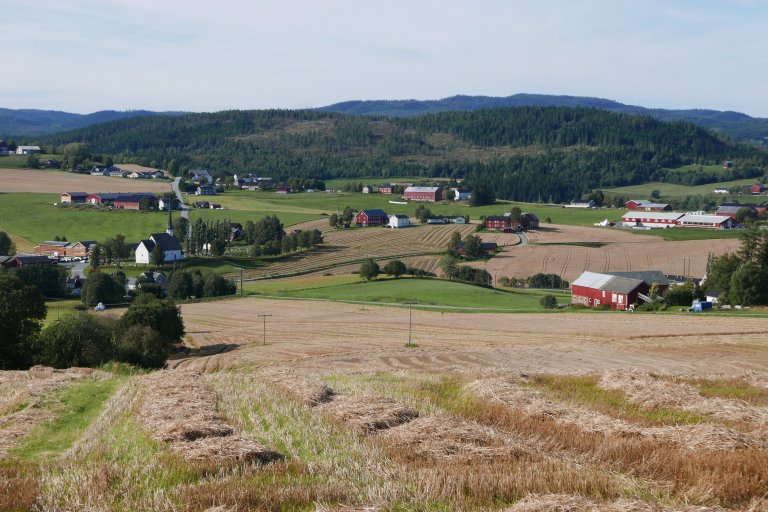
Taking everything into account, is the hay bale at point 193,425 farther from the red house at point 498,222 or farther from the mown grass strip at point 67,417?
the red house at point 498,222

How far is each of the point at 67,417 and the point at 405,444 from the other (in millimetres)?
9200

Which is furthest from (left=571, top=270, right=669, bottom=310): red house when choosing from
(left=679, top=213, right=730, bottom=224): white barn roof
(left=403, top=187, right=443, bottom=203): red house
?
(left=403, top=187, right=443, bottom=203): red house

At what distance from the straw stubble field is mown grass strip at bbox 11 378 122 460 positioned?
0.18m

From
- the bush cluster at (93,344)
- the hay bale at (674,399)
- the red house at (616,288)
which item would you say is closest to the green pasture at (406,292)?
the red house at (616,288)

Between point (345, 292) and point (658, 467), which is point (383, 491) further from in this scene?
point (345, 292)

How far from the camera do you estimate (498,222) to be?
13475 cm

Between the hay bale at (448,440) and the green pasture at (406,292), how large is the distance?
177 ft

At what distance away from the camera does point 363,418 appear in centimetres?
1703

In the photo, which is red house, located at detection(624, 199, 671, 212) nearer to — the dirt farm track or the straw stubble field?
the dirt farm track

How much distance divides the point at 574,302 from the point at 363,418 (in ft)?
211

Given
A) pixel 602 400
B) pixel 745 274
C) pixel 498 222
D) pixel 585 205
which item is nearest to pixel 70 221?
pixel 498 222

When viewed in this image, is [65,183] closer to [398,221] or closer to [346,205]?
[346,205]


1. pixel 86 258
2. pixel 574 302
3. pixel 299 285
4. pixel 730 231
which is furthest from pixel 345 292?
pixel 730 231

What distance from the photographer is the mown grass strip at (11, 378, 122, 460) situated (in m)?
15.9
